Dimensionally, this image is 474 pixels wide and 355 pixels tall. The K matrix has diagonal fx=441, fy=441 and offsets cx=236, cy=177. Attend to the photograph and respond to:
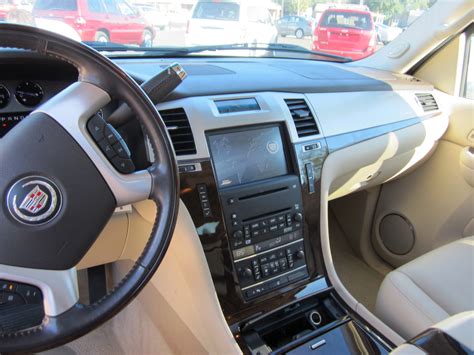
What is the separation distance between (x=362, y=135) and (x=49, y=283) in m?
1.27

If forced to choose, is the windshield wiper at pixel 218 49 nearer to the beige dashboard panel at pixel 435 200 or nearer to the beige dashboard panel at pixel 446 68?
the beige dashboard panel at pixel 446 68

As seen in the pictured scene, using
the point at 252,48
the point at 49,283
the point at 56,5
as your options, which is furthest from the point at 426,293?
the point at 56,5

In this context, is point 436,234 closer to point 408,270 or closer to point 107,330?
point 408,270

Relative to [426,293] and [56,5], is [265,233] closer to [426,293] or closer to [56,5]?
[426,293]

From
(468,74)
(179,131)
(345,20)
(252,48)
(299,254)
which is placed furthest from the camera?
(345,20)

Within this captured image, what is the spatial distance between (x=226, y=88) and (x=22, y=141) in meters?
0.78

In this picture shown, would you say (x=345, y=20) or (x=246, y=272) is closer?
(x=246, y=272)

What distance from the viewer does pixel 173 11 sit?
1.99 m

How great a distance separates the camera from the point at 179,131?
1272 millimetres

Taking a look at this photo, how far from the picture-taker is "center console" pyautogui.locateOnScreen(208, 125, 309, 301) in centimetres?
135

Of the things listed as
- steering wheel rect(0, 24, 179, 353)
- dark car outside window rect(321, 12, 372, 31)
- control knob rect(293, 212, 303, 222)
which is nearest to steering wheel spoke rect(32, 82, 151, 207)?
steering wheel rect(0, 24, 179, 353)

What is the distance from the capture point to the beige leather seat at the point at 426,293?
1342 mm

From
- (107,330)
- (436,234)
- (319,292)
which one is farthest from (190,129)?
(436,234)

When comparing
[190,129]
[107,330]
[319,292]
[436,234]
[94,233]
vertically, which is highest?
[190,129]
